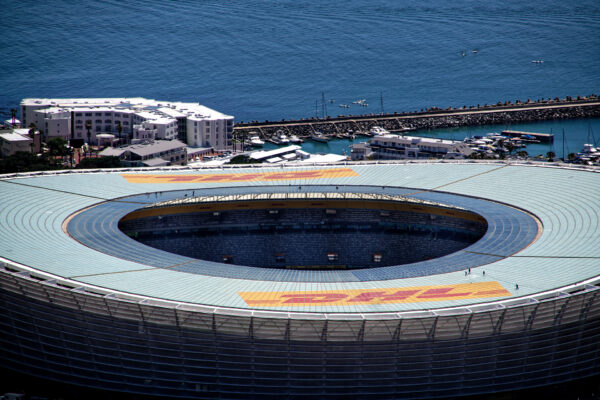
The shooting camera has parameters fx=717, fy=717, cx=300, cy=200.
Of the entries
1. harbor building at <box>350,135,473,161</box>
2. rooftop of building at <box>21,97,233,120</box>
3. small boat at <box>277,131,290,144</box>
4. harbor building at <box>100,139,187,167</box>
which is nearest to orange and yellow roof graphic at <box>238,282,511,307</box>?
harbor building at <box>100,139,187,167</box>

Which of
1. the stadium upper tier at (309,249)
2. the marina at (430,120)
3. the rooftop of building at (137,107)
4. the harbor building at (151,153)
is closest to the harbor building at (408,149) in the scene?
the marina at (430,120)

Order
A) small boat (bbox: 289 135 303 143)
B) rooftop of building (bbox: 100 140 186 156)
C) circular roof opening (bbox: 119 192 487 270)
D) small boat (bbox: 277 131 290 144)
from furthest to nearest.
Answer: small boat (bbox: 289 135 303 143), small boat (bbox: 277 131 290 144), rooftop of building (bbox: 100 140 186 156), circular roof opening (bbox: 119 192 487 270)

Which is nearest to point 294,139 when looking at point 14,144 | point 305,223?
point 14,144

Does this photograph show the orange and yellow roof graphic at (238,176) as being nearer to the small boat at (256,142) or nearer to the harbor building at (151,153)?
the harbor building at (151,153)

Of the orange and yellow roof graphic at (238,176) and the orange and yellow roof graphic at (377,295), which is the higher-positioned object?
the orange and yellow roof graphic at (238,176)

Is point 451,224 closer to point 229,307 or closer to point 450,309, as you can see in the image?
point 450,309


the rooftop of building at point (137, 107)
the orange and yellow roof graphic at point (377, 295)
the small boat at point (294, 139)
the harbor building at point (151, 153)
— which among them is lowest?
the small boat at point (294, 139)

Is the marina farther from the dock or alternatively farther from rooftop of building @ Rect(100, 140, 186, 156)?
rooftop of building @ Rect(100, 140, 186, 156)
